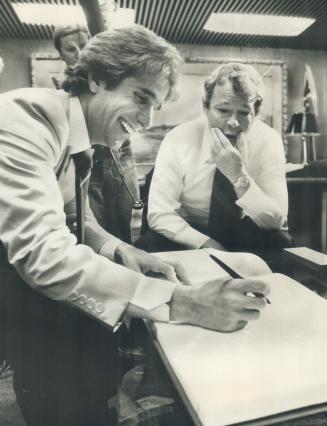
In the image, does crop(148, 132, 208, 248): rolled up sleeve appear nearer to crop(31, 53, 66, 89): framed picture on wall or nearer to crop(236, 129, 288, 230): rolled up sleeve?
crop(236, 129, 288, 230): rolled up sleeve

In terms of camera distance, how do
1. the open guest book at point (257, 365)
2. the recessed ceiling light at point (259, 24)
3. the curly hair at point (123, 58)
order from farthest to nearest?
the recessed ceiling light at point (259, 24)
the curly hair at point (123, 58)
the open guest book at point (257, 365)

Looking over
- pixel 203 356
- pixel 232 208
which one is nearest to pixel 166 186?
pixel 232 208

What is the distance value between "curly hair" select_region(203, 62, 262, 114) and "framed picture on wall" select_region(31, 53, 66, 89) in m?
0.30

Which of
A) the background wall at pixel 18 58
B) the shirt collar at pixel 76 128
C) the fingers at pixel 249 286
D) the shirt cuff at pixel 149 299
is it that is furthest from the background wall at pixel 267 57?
the shirt cuff at pixel 149 299

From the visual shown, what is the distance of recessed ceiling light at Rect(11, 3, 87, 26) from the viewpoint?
76cm

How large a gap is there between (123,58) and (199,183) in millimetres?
305

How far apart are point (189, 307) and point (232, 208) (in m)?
0.31

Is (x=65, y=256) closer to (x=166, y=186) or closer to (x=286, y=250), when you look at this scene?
(x=166, y=186)

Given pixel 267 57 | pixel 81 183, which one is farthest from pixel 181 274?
pixel 267 57

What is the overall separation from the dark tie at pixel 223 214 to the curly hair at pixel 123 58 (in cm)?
24

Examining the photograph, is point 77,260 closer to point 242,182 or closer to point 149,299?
point 149,299

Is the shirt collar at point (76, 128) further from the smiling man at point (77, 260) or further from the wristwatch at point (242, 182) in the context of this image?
the wristwatch at point (242, 182)

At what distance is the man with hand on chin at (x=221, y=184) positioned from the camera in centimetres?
83

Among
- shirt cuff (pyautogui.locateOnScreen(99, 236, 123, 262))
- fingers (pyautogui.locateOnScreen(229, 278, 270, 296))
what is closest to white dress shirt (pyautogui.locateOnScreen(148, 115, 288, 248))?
shirt cuff (pyautogui.locateOnScreen(99, 236, 123, 262))
